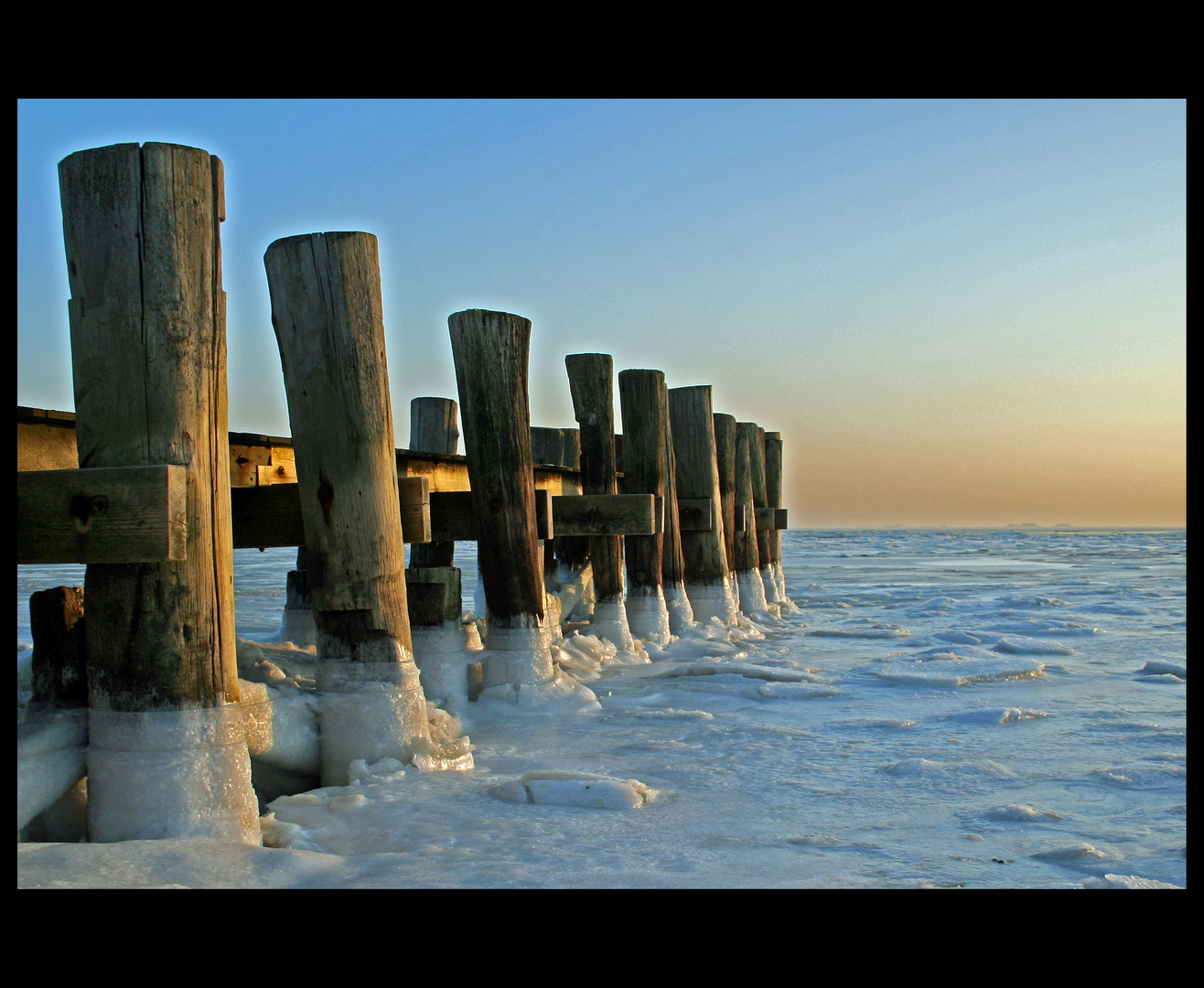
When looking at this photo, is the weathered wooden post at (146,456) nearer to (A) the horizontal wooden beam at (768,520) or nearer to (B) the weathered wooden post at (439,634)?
(B) the weathered wooden post at (439,634)

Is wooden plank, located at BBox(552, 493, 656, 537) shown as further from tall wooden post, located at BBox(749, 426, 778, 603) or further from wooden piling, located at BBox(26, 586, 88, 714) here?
tall wooden post, located at BBox(749, 426, 778, 603)

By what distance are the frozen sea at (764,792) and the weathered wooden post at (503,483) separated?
33 cm

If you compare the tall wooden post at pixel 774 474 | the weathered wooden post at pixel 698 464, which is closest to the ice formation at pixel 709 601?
the weathered wooden post at pixel 698 464

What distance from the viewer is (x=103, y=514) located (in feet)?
8.86

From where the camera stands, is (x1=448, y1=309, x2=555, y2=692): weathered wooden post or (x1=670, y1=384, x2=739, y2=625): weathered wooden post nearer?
(x1=448, y1=309, x2=555, y2=692): weathered wooden post

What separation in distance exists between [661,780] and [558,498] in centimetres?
296

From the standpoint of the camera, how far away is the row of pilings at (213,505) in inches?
113

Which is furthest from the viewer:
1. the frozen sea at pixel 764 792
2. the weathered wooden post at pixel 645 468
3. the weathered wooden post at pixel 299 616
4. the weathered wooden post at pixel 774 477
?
the weathered wooden post at pixel 774 477

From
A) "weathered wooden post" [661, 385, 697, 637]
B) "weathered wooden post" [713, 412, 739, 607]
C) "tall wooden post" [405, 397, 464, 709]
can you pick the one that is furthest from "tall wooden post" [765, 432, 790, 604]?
"tall wooden post" [405, 397, 464, 709]

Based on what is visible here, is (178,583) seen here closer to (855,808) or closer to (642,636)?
(855,808)

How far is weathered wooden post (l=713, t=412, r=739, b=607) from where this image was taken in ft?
34.6

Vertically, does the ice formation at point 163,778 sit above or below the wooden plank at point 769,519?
below

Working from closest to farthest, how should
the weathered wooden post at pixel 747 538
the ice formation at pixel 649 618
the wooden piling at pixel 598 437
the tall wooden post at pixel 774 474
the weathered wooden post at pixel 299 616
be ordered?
the weathered wooden post at pixel 299 616 < the wooden piling at pixel 598 437 < the ice formation at pixel 649 618 < the weathered wooden post at pixel 747 538 < the tall wooden post at pixel 774 474

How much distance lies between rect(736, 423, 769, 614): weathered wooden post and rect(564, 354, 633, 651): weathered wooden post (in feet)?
13.1
